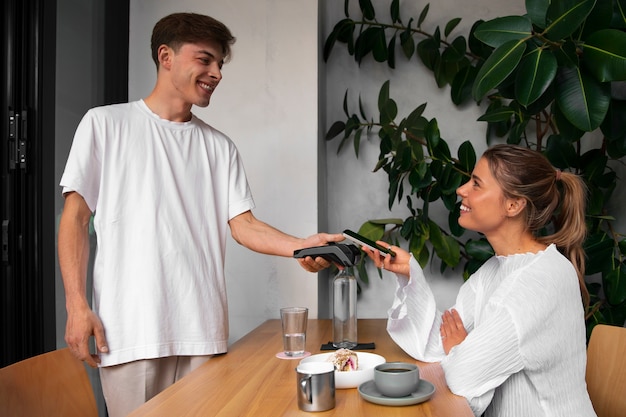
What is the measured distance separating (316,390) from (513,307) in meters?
0.55

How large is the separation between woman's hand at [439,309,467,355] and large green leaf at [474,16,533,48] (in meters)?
0.98

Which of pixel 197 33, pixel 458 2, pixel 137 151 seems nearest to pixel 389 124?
pixel 458 2

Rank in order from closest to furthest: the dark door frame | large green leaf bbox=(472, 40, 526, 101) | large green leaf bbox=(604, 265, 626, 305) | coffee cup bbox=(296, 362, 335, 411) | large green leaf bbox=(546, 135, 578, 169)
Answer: coffee cup bbox=(296, 362, 335, 411) < large green leaf bbox=(472, 40, 526, 101) < the dark door frame < large green leaf bbox=(604, 265, 626, 305) < large green leaf bbox=(546, 135, 578, 169)

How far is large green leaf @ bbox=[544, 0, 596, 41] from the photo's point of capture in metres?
2.04

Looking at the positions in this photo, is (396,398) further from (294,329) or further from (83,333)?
(83,333)

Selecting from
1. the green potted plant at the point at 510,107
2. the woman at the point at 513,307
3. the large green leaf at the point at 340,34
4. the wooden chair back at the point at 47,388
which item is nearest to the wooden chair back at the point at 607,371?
the woman at the point at 513,307

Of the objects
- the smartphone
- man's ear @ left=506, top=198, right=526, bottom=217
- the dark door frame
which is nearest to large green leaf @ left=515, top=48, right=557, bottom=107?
man's ear @ left=506, top=198, right=526, bottom=217

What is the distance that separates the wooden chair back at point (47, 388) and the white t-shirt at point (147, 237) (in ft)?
0.65

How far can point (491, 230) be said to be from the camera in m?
1.89

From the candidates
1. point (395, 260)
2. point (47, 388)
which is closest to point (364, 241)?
point (395, 260)

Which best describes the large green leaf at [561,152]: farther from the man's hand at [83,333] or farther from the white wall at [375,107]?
the man's hand at [83,333]

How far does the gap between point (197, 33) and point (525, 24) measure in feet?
3.72

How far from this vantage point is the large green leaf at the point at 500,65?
212 cm

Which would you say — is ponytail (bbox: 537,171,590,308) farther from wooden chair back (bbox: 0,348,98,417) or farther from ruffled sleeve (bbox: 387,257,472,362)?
wooden chair back (bbox: 0,348,98,417)
